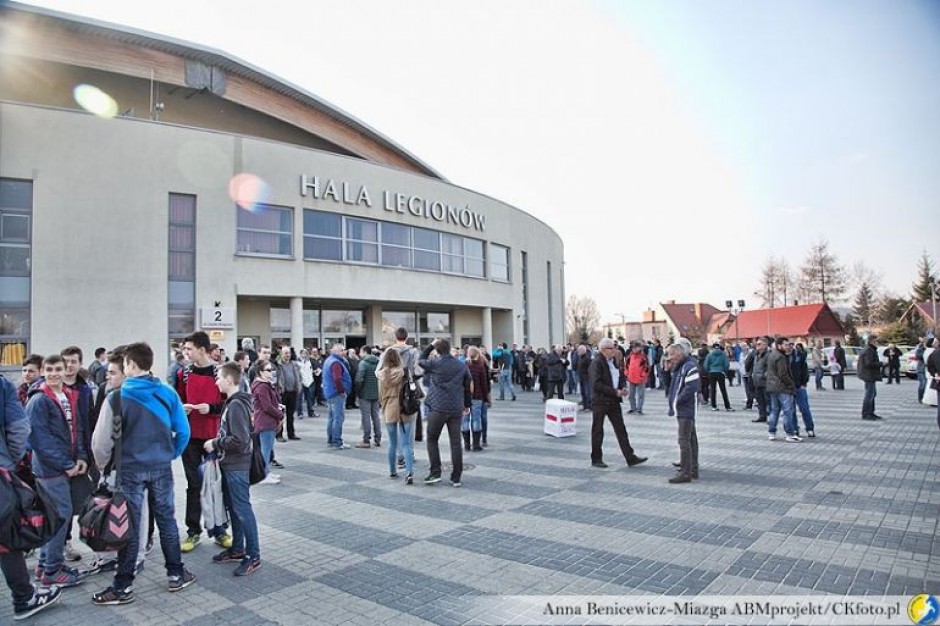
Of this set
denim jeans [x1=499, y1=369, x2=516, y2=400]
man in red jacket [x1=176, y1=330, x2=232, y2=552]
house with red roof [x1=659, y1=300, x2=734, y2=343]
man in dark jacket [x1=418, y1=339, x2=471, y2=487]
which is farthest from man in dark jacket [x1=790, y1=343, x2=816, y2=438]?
house with red roof [x1=659, y1=300, x2=734, y2=343]

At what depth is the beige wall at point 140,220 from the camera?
63.6 ft

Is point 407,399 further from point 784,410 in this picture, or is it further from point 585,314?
point 585,314

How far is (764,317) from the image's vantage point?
73.7 meters

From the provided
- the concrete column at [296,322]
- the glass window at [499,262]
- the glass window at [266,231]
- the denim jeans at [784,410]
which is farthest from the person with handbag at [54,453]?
the glass window at [499,262]

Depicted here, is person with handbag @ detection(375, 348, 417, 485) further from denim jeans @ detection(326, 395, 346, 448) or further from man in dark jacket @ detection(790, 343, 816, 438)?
man in dark jacket @ detection(790, 343, 816, 438)

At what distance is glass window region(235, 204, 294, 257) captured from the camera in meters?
23.5

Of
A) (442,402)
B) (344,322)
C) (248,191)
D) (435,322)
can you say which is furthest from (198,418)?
(435,322)

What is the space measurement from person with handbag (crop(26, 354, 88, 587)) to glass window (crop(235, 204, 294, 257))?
742 inches

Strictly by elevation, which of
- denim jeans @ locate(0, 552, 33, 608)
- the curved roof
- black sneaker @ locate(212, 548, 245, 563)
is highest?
the curved roof

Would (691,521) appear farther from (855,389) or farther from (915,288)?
(915,288)

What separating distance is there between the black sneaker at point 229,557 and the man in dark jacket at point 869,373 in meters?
13.6

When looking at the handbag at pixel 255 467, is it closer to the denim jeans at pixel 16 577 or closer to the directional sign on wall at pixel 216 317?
the denim jeans at pixel 16 577

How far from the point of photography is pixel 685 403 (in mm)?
8328

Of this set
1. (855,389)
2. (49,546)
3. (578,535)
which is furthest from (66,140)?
(855,389)
